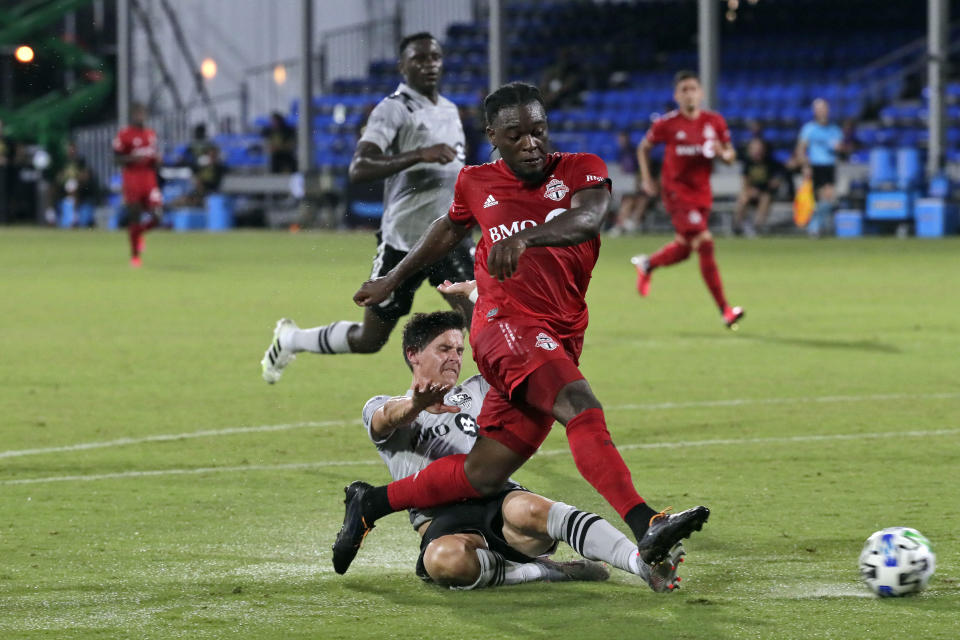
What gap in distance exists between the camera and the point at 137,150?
76.4ft

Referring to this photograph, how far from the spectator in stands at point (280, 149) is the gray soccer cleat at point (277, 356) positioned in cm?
2668

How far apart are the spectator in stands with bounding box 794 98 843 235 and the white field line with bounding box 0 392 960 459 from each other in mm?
17334

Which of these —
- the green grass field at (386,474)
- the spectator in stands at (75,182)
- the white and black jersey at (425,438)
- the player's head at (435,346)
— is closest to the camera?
the green grass field at (386,474)

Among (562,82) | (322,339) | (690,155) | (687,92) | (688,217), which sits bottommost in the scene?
(322,339)

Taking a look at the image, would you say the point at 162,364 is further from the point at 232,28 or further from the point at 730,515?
the point at 232,28

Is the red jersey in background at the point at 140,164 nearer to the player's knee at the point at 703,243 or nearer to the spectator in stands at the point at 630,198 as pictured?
the spectator in stands at the point at 630,198

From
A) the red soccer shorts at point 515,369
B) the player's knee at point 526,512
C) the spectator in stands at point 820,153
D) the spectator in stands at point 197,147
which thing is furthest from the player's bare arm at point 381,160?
the spectator in stands at point 197,147

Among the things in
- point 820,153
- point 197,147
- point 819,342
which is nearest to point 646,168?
point 819,342

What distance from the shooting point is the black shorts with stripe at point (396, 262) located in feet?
27.1

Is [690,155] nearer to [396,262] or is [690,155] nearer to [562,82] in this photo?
[396,262]

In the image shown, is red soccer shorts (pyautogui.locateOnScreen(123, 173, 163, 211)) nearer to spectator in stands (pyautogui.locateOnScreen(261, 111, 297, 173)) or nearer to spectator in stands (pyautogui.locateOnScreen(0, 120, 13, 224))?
spectator in stands (pyautogui.locateOnScreen(261, 111, 297, 173))

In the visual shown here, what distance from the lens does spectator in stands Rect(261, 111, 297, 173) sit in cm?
3556

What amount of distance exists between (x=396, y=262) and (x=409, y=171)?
52cm

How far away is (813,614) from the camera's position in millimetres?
4586
